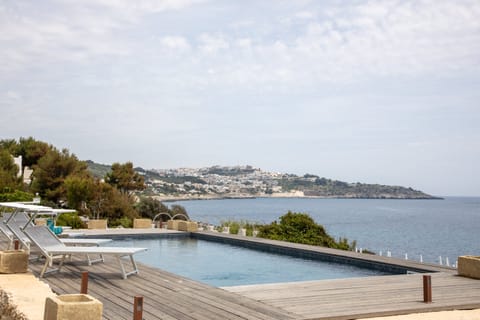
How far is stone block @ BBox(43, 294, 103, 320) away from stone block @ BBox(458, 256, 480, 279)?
6.01 meters

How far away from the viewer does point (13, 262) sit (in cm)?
788

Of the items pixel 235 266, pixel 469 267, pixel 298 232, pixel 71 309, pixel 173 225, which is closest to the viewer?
pixel 71 309

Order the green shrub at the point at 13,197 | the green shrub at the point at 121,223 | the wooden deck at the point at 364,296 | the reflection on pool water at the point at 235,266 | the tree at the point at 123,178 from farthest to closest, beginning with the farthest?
the tree at the point at 123,178, the green shrub at the point at 13,197, the green shrub at the point at 121,223, the reflection on pool water at the point at 235,266, the wooden deck at the point at 364,296

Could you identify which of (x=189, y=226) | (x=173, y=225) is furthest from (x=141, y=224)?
(x=189, y=226)

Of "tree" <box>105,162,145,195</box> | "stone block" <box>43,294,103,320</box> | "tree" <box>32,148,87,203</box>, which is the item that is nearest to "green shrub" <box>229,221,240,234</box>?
"tree" <box>32,148,87,203</box>

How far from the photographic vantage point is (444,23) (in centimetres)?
1240

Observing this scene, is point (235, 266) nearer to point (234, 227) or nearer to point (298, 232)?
point (298, 232)

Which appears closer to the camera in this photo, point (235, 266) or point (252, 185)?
point (235, 266)

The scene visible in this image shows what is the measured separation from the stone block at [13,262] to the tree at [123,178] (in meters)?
22.8

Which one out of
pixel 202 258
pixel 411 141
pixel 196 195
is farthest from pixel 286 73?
pixel 196 195

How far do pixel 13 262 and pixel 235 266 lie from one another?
4.87 m

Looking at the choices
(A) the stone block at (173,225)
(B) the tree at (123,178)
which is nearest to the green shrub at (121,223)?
(A) the stone block at (173,225)

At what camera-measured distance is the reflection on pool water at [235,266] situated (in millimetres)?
9883

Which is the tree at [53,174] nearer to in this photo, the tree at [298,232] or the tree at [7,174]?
the tree at [7,174]
